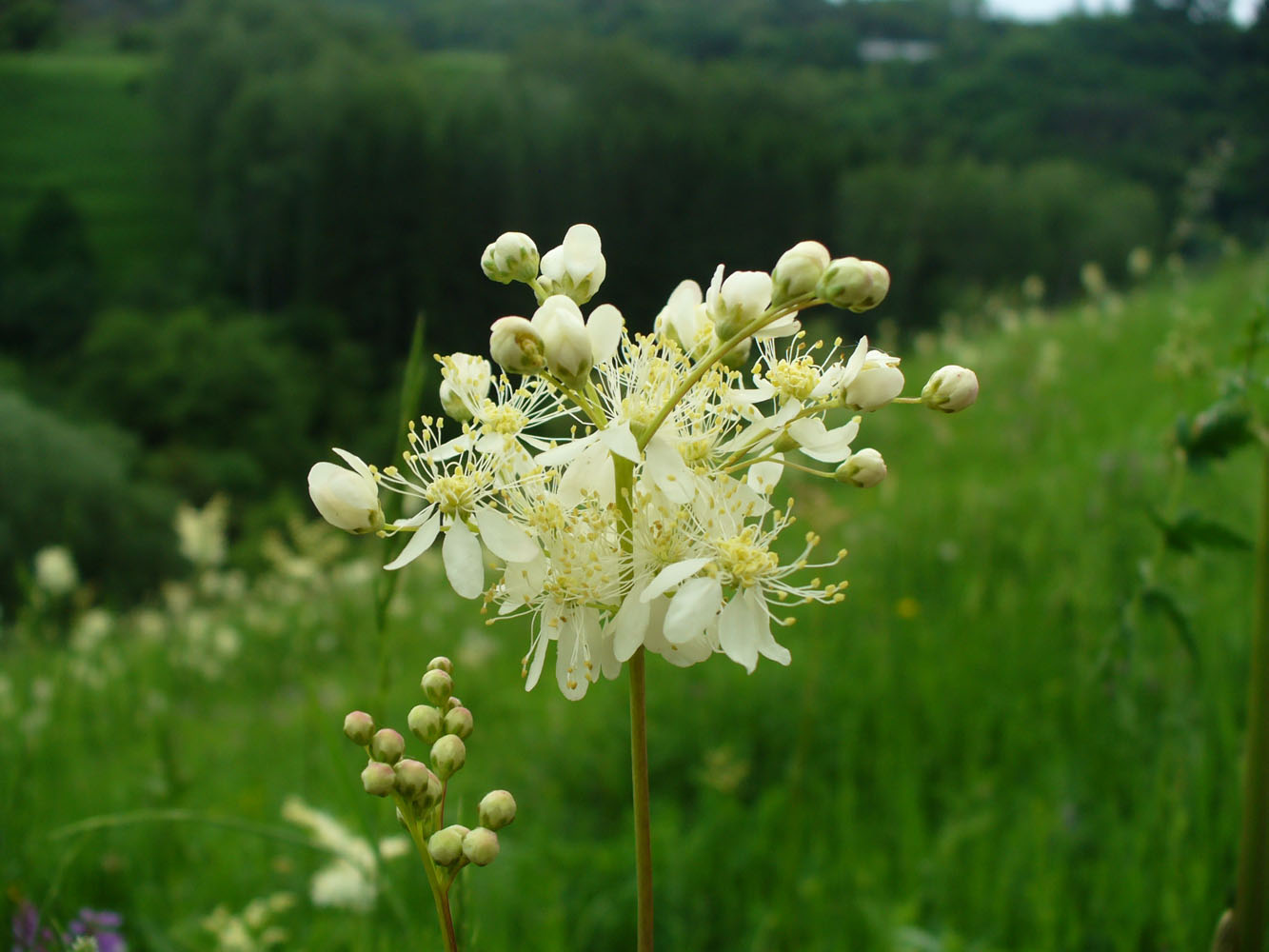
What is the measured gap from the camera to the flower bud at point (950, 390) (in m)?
0.94

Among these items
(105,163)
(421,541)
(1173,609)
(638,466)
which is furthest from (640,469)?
(105,163)

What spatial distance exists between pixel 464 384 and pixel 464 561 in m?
0.20

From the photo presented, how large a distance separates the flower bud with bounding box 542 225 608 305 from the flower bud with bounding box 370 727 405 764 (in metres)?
0.46

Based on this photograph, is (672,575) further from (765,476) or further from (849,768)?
(849,768)

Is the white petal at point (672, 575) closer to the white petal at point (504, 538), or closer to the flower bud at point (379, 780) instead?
the white petal at point (504, 538)

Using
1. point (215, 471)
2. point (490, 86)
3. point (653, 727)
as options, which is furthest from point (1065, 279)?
point (653, 727)

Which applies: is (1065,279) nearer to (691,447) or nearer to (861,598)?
(861,598)

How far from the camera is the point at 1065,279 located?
130 feet

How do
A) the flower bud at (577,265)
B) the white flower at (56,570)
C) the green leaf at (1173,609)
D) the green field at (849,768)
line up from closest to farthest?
1. the flower bud at (577,265)
2. the green leaf at (1173,609)
3. the green field at (849,768)
4. the white flower at (56,570)

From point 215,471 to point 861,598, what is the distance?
36.0 metres

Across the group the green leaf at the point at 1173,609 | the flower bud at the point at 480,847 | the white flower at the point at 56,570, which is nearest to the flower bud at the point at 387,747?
the flower bud at the point at 480,847

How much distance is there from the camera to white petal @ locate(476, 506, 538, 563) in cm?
86

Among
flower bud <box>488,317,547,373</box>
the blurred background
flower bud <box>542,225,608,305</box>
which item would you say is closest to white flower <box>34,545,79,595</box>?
the blurred background

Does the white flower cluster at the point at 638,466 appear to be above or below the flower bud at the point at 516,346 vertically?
below
